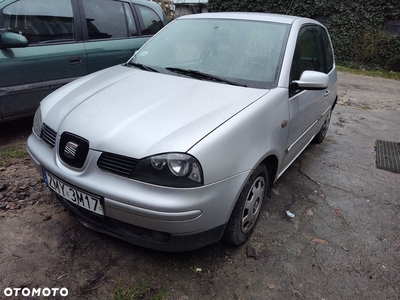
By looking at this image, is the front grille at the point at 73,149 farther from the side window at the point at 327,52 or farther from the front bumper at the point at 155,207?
the side window at the point at 327,52

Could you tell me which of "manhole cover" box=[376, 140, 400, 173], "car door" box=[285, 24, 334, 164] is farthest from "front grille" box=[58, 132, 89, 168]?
"manhole cover" box=[376, 140, 400, 173]

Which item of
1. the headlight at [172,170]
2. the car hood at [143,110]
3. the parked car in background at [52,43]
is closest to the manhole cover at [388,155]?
the car hood at [143,110]

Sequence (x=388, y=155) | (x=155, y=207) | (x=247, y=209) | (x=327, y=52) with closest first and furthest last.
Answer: (x=155, y=207) < (x=247, y=209) < (x=327, y=52) < (x=388, y=155)

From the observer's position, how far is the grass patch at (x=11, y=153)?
3.23 m

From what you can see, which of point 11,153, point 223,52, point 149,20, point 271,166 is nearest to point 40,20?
point 11,153

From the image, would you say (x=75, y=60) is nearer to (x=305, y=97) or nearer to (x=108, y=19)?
(x=108, y=19)

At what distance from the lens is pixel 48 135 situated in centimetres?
210

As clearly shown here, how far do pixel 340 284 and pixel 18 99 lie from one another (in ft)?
11.5

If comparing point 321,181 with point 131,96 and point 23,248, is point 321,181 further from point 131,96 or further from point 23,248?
point 23,248

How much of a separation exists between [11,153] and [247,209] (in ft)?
8.52

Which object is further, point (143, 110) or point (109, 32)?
point (109, 32)

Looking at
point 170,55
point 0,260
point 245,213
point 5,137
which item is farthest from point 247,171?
point 5,137

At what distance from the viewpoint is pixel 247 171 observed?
1938mm

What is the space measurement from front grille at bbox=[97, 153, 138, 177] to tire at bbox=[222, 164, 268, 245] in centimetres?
74
